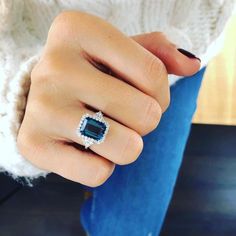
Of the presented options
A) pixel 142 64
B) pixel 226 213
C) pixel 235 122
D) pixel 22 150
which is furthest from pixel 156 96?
pixel 226 213

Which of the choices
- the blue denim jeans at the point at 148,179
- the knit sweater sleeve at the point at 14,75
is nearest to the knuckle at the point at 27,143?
the knit sweater sleeve at the point at 14,75

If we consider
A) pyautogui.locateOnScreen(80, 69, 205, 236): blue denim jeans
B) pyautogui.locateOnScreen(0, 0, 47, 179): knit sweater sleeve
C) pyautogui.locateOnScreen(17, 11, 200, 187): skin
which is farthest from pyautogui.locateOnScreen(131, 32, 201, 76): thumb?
pyautogui.locateOnScreen(80, 69, 205, 236): blue denim jeans

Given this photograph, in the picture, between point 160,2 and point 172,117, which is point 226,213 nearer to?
A: point 172,117

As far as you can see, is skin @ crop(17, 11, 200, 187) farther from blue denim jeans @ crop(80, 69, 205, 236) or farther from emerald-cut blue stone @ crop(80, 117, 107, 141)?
blue denim jeans @ crop(80, 69, 205, 236)

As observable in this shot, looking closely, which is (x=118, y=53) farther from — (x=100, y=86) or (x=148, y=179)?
(x=148, y=179)

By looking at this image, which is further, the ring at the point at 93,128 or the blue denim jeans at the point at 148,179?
the blue denim jeans at the point at 148,179

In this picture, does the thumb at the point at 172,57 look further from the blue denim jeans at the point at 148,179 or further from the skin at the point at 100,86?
the blue denim jeans at the point at 148,179

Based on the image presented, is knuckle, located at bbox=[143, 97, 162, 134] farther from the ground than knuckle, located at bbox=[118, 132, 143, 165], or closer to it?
farther from the ground

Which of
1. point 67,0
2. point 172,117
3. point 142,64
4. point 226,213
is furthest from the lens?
point 226,213
